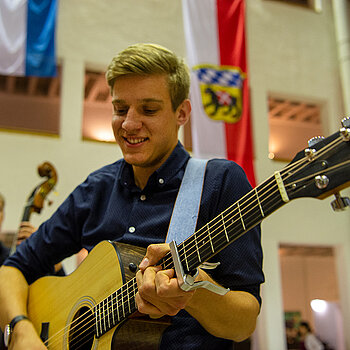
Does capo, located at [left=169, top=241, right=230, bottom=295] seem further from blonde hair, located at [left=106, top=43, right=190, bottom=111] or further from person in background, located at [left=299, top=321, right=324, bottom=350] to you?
person in background, located at [left=299, top=321, right=324, bottom=350]

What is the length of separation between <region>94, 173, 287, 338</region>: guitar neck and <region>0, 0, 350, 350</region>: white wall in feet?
19.4

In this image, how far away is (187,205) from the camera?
1.56 meters

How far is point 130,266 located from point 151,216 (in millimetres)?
251

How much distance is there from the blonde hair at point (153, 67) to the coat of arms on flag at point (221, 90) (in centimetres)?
437

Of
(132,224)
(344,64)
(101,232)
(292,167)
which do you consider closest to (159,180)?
(132,224)

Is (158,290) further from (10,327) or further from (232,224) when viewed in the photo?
(10,327)

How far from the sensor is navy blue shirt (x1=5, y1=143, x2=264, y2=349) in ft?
4.78

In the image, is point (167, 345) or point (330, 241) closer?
point (167, 345)

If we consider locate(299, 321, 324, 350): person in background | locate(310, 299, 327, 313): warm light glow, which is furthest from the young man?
Result: locate(310, 299, 327, 313): warm light glow

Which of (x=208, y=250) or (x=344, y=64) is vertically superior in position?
(x=344, y=64)

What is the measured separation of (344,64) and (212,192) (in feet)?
28.4

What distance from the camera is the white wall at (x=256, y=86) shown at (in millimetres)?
7438

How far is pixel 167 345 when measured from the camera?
1486mm

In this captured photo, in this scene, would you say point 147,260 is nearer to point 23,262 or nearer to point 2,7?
point 23,262
